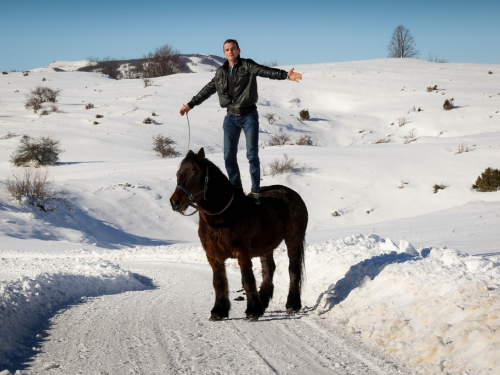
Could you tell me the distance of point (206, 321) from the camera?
22.8 feet

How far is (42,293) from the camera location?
26.7ft

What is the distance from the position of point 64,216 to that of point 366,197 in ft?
50.4

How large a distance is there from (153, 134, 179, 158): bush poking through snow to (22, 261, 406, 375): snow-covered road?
34.2 meters

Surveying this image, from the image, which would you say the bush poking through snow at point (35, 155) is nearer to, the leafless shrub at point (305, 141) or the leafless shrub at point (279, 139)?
the leafless shrub at point (279, 139)

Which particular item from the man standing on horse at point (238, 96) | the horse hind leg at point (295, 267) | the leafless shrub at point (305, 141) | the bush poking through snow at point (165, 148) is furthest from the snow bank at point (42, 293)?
the leafless shrub at point (305, 141)

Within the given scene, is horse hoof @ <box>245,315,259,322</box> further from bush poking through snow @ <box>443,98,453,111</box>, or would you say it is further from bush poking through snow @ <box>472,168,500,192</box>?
bush poking through snow @ <box>443,98,453,111</box>

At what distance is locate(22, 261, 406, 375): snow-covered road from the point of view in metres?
4.81

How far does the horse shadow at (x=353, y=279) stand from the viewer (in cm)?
754

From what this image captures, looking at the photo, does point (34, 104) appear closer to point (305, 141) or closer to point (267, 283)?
point (305, 141)

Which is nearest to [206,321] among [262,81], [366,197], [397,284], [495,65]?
[397,284]

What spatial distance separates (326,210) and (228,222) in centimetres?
2302

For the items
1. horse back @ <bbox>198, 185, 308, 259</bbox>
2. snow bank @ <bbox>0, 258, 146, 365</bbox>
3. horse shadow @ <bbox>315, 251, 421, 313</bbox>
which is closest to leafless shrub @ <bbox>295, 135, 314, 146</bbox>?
snow bank @ <bbox>0, 258, 146, 365</bbox>

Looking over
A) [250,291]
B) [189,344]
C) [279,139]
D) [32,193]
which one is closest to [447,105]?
[279,139]

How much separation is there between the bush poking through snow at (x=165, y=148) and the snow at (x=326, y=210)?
0.94m
